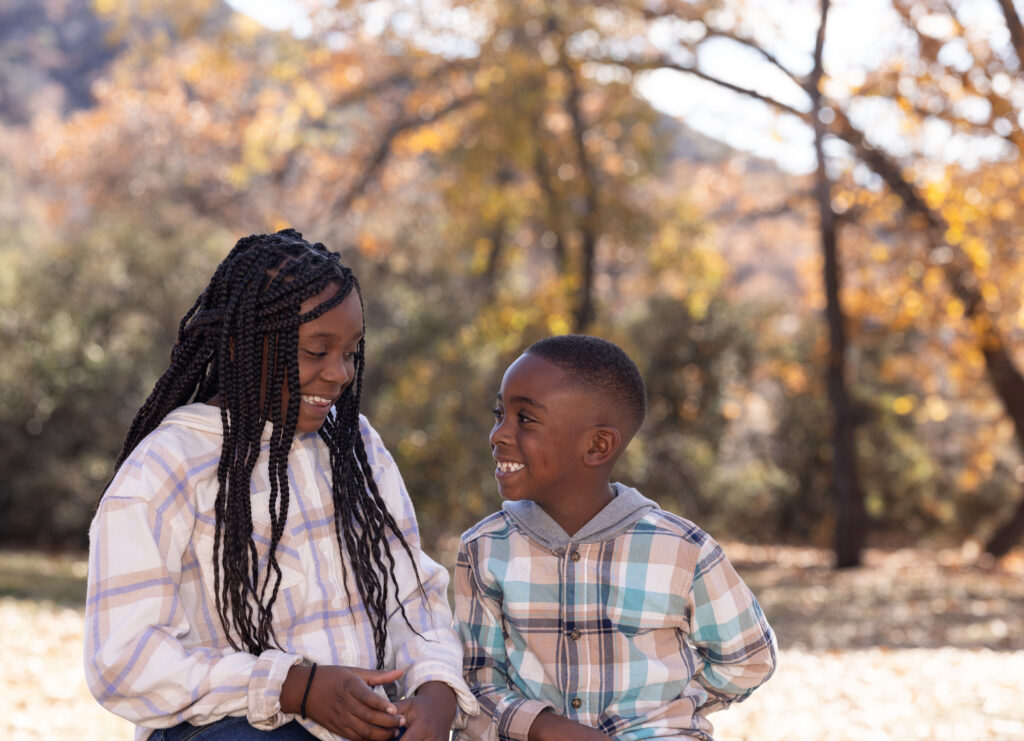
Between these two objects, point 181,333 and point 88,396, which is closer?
point 181,333

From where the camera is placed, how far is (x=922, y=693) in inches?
246

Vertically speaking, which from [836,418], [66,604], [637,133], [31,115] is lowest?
[66,604]

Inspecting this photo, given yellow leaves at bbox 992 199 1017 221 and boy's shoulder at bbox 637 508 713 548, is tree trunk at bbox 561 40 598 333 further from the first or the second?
boy's shoulder at bbox 637 508 713 548

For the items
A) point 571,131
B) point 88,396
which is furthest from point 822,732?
point 88,396

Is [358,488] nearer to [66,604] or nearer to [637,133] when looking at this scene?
[66,604]

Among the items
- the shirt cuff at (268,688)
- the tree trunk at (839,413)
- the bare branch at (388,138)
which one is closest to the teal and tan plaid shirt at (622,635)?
the shirt cuff at (268,688)

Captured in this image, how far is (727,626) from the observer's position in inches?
95.7

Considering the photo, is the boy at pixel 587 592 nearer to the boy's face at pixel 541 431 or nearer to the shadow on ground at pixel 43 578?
the boy's face at pixel 541 431

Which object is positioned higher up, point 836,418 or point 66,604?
point 836,418

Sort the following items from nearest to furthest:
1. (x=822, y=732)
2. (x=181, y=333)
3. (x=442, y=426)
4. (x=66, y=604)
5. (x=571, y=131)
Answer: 1. (x=181, y=333)
2. (x=822, y=732)
3. (x=66, y=604)
4. (x=442, y=426)
5. (x=571, y=131)

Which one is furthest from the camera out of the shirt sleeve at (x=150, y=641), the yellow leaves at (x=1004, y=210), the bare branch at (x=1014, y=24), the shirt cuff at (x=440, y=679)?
the yellow leaves at (x=1004, y=210)

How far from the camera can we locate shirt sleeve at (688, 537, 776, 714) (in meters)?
2.44

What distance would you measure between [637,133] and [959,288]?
401cm

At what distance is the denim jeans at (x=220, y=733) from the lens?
7.00ft
